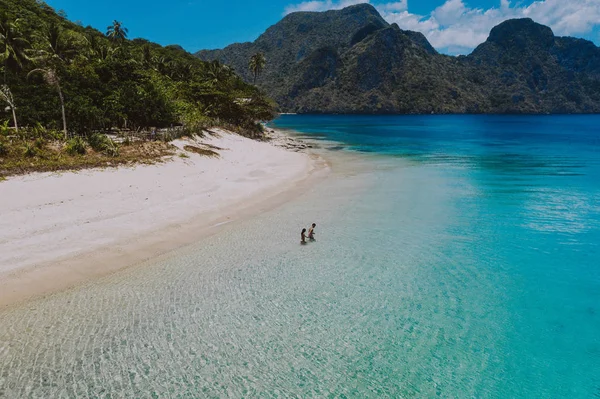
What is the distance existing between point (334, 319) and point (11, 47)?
4074cm

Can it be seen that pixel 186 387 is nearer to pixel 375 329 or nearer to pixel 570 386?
pixel 375 329

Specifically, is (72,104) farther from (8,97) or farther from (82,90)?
(8,97)

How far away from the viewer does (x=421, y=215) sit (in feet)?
82.7

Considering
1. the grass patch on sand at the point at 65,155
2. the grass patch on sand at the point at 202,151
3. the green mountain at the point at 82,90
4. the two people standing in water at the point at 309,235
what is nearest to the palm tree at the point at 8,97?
the green mountain at the point at 82,90

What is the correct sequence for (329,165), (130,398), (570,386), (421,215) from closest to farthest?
(130,398) < (570,386) < (421,215) < (329,165)

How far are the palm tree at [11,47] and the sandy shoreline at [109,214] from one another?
1804 cm

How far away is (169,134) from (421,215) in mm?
29408

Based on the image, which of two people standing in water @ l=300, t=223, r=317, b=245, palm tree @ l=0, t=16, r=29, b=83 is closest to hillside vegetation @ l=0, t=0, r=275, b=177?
palm tree @ l=0, t=16, r=29, b=83

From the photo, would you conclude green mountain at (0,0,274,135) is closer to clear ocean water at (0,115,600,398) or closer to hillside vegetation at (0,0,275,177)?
hillside vegetation at (0,0,275,177)

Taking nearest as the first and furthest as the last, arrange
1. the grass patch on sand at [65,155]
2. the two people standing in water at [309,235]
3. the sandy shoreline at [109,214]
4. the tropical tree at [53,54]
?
the sandy shoreline at [109,214]
the two people standing in water at [309,235]
the grass patch on sand at [65,155]
the tropical tree at [53,54]

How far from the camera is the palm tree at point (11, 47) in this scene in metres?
32.4

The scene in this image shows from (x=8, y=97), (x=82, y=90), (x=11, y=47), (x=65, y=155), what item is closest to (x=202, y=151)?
(x=65, y=155)

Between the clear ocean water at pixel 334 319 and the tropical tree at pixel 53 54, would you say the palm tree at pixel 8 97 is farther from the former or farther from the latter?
the clear ocean water at pixel 334 319

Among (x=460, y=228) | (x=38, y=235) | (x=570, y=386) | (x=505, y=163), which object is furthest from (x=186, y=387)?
(x=505, y=163)
